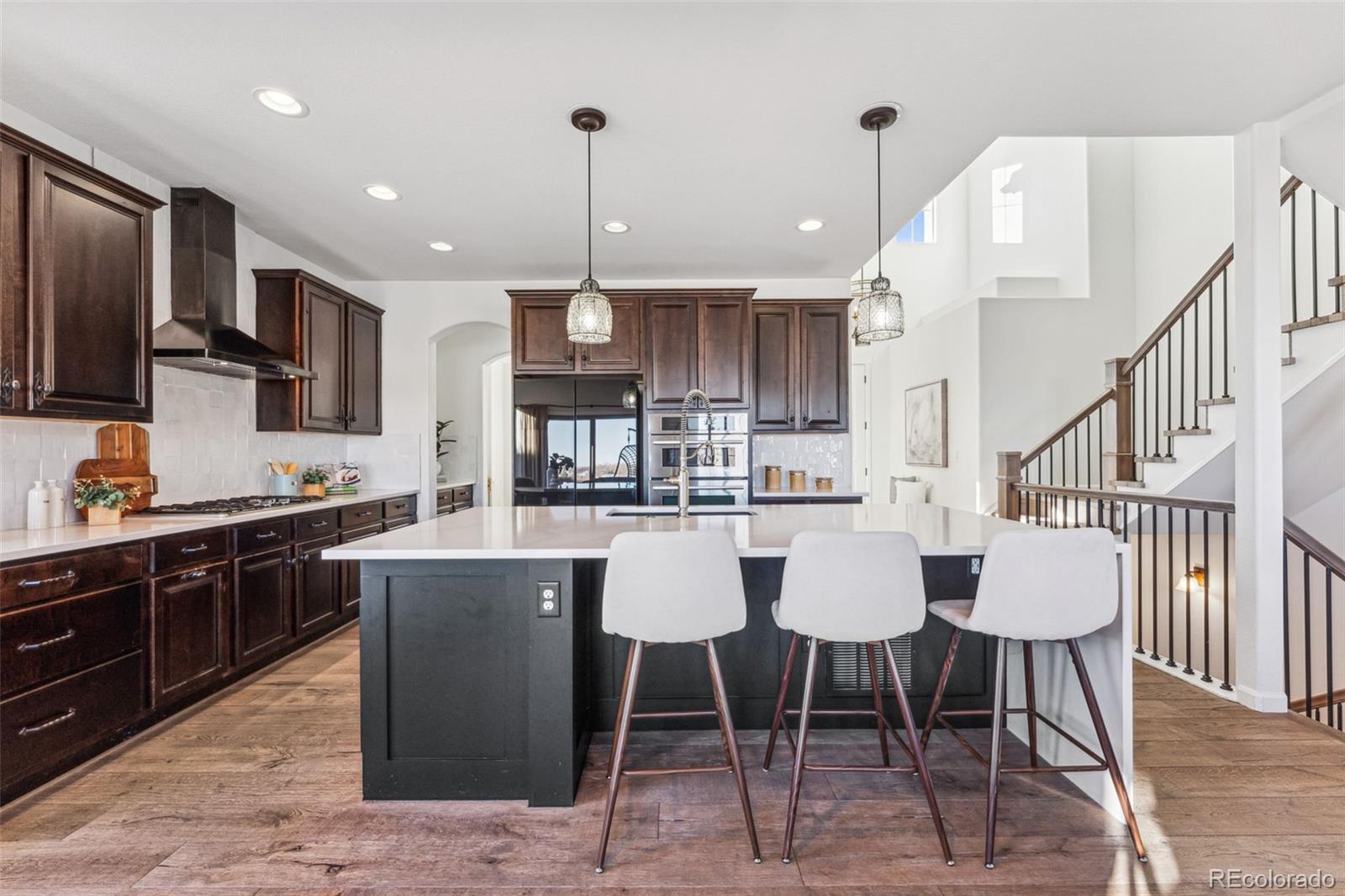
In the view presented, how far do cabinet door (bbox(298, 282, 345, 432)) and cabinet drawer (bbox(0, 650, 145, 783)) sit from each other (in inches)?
75.8

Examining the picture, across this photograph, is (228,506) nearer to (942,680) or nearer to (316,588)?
(316,588)

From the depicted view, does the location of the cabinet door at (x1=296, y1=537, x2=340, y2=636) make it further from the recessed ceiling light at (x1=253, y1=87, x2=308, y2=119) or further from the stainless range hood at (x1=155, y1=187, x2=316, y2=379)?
the recessed ceiling light at (x1=253, y1=87, x2=308, y2=119)

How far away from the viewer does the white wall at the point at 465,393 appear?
20.9 feet

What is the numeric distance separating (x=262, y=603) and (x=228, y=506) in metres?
0.57

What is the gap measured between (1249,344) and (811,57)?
7.74ft

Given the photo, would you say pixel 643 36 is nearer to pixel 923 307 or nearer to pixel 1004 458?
pixel 1004 458

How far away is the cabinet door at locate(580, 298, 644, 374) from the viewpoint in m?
4.65

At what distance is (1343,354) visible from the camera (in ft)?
10.0

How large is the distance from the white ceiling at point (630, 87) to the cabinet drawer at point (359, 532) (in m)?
2.00

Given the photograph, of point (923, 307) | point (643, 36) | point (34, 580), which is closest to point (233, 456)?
point (34, 580)

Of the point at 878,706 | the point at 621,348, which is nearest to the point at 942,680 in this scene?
the point at 878,706

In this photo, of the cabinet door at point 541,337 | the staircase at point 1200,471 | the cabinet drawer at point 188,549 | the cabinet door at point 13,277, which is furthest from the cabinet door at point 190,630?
the staircase at point 1200,471

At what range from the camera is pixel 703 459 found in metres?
4.61

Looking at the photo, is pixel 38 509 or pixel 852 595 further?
pixel 38 509
